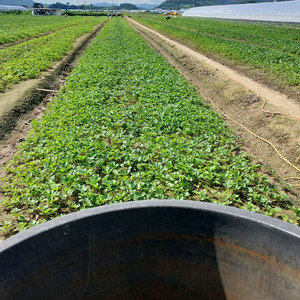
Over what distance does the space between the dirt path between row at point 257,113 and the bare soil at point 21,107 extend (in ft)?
17.2

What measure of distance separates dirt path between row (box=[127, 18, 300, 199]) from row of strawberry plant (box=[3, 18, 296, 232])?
69 centimetres

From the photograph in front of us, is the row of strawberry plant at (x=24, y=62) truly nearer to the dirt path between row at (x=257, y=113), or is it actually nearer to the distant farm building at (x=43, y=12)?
the dirt path between row at (x=257, y=113)

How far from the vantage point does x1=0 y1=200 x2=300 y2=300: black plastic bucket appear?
1.92 meters

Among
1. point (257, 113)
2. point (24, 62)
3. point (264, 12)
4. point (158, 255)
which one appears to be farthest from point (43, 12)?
point (158, 255)

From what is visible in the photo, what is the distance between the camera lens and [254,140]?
7.64 m

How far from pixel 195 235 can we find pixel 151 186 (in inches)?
103

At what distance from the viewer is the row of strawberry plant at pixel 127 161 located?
4.55m

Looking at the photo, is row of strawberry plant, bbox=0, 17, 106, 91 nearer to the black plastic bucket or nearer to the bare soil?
the bare soil

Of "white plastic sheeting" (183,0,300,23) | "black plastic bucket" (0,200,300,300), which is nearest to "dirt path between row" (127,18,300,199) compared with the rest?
"black plastic bucket" (0,200,300,300)

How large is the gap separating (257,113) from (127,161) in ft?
17.0

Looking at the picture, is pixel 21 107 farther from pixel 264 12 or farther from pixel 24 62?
pixel 264 12

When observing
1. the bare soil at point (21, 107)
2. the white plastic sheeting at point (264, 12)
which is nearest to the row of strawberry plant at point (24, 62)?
the bare soil at point (21, 107)

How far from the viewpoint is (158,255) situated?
2248mm

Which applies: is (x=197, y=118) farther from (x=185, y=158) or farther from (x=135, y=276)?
(x=135, y=276)
